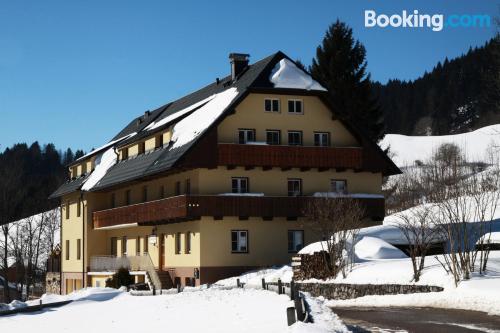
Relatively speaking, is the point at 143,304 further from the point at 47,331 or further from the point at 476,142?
the point at 476,142

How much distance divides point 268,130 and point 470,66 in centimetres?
10651

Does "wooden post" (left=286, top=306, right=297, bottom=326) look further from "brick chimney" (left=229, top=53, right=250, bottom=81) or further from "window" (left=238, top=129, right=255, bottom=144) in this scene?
"brick chimney" (left=229, top=53, right=250, bottom=81)

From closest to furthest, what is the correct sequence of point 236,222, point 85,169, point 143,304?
1. point 143,304
2. point 236,222
3. point 85,169

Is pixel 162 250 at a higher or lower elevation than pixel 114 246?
lower

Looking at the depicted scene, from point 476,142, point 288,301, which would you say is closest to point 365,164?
point 288,301

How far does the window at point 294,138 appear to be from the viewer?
45.3 metres

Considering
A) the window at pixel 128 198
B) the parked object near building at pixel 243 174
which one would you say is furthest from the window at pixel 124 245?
the parked object near building at pixel 243 174

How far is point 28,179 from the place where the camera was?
144 meters

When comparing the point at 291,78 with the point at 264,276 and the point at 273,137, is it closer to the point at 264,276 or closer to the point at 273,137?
the point at 273,137

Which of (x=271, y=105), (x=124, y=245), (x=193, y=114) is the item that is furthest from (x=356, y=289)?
(x=124, y=245)

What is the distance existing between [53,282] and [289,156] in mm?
31296

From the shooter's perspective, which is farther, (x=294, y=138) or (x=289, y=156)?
(x=294, y=138)

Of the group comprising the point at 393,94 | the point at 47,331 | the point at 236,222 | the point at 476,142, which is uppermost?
the point at 393,94

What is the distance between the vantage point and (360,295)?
29391 millimetres
